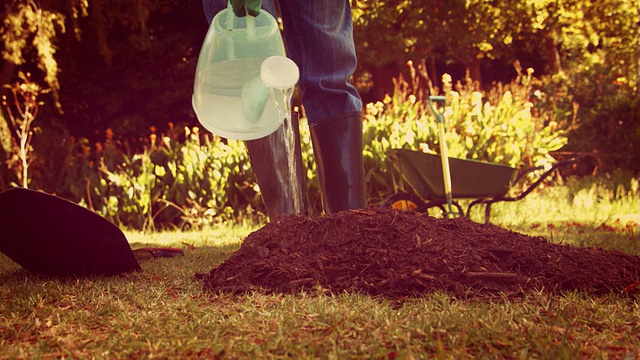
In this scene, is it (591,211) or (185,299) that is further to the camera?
A: (591,211)

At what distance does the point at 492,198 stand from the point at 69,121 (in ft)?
27.3

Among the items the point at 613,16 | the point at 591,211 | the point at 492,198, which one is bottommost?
the point at 591,211

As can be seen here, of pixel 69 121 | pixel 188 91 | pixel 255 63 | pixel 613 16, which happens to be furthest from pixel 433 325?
pixel 613 16

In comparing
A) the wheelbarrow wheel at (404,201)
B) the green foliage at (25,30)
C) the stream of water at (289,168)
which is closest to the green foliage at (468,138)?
the wheelbarrow wheel at (404,201)

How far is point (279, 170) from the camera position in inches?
105

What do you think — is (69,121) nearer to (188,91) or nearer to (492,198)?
(188,91)

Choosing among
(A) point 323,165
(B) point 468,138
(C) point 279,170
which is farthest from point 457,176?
(C) point 279,170

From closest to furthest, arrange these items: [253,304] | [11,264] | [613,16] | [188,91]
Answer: [253,304] → [11,264] → [188,91] → [613,16]

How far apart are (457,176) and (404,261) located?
2564 millimetres

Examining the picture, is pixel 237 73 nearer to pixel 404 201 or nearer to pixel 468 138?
pixel 404 201

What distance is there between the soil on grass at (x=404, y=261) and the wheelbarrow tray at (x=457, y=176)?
6.68 ft

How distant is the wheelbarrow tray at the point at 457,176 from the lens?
431 centimetres

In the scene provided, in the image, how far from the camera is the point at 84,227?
2.12m

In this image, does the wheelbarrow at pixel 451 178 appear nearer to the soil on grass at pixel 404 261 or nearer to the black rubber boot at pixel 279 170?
the black rubber boot at pixel 279 170
